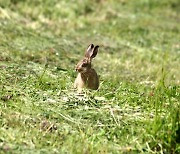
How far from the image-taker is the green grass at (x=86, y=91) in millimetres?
5523

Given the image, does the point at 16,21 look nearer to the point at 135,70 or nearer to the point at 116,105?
the point at 135,70

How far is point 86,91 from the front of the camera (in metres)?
6.79

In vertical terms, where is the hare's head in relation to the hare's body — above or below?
above

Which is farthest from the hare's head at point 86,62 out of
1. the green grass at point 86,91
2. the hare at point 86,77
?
the green grass at point 86,91

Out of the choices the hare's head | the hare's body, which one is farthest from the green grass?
the hare's head

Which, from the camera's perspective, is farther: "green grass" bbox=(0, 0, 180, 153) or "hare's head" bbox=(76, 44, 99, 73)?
"hare's head" bbox=(76, 44, 99, 73)

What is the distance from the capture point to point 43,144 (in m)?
5.48

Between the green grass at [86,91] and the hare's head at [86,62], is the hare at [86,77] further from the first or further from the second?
the green grass at [86,91]

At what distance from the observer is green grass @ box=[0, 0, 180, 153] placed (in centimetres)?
552

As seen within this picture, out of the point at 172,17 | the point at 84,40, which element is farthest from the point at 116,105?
the point at 172,17

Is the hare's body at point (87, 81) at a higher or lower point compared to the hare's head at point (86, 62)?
lower

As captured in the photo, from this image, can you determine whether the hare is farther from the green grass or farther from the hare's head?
the green grass

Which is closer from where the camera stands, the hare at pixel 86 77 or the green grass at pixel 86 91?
the green grass at pixel 86 91

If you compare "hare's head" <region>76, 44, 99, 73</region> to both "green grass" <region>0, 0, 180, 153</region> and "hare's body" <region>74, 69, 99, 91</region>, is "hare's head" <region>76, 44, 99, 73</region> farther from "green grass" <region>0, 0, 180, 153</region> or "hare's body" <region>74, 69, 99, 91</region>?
"green grass" <region>0, 0, 180, 153</region>
